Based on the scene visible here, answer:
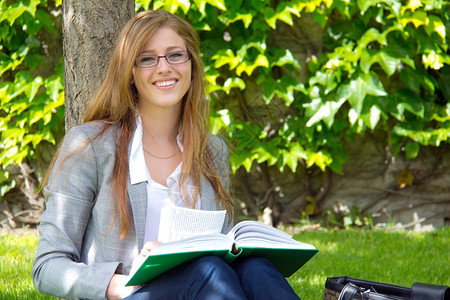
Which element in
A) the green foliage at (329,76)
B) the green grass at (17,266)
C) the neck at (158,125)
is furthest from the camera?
the green foliage at (329,76)

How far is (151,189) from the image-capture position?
209cm

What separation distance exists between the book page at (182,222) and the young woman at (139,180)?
0.07 metres

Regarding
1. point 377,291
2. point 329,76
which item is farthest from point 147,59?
point 329,76

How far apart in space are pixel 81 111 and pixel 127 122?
35 cm

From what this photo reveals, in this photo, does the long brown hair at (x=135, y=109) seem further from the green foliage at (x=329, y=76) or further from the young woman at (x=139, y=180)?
the green foliage at (x=329, y=76)

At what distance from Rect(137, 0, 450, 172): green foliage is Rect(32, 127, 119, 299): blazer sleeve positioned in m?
2.04

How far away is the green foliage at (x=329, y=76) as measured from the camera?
4008 mm

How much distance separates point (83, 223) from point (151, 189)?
0.91ft

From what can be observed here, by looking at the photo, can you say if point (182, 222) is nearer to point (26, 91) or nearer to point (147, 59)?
point (147, 59)

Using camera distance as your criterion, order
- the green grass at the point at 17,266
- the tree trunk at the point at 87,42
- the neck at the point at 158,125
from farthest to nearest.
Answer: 1. the green grass at the point at 17,266
2. the tree trunk at the point at 87,42
3. the neck at the point at 158,125

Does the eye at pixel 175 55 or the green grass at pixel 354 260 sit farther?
the green grass at pixel 354 260

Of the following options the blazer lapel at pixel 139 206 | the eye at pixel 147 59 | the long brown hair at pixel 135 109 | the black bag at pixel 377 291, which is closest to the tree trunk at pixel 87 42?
the long brown hair at pixel 135 109

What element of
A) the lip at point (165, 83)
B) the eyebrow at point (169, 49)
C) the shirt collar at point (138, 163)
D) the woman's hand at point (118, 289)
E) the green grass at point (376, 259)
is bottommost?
the green grass at point (376, 259)

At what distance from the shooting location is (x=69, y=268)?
5.85ft
